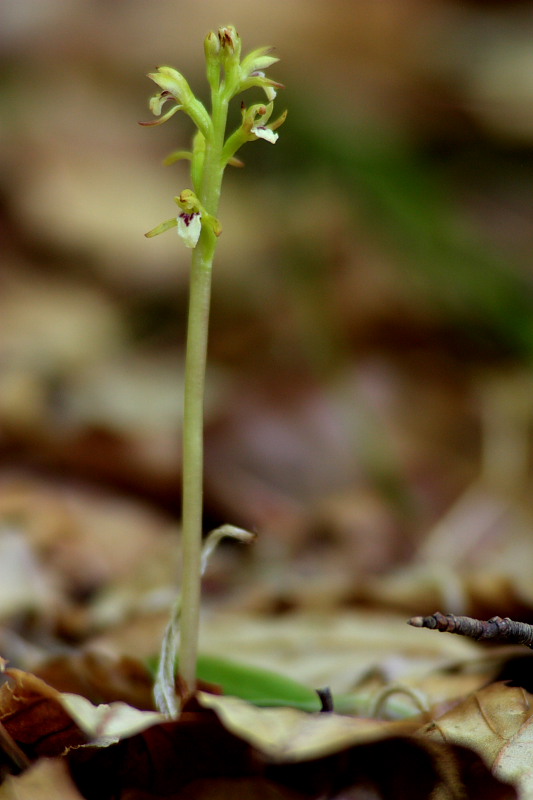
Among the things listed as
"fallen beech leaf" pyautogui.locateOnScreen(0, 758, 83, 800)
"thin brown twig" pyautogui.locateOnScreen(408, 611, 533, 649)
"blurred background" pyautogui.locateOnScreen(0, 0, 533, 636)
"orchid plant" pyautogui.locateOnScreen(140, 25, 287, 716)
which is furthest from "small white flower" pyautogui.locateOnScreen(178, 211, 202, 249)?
"blurred background" pyautogui.locateOnScreen(0, 0, 533, 636)

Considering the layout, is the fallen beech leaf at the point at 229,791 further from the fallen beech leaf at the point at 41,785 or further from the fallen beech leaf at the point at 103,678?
the fallen beech leaf at the point at 103,678

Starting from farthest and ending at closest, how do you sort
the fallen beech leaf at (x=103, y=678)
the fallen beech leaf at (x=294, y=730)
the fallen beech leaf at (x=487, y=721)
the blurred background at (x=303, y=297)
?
the blurred background at (x=303, y=297) → the fallen beech leaf at (x=103, y=678) → the fallen beech leaf at (x=487, y=721) → the fallen beech leaf at (x=294, y=730)

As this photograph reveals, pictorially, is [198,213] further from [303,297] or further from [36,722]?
[303,297]

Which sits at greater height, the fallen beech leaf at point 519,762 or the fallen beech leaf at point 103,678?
the fallen beech leaf at point 519,762

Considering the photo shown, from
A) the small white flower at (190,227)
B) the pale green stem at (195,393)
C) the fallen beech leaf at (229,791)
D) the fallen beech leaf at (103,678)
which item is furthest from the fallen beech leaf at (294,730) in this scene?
the small white flower at (190,227)

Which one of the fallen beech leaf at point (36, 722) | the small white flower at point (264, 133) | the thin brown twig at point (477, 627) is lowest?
the fallen beech leaf at point (36, 722)

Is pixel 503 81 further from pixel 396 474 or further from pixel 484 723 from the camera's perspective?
pixel 484 723

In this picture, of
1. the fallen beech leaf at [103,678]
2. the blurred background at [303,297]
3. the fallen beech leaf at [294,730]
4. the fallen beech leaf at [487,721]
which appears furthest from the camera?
the blurred background at [303,297]

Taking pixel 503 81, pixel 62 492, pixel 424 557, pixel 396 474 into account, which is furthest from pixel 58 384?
pixel 503 81
